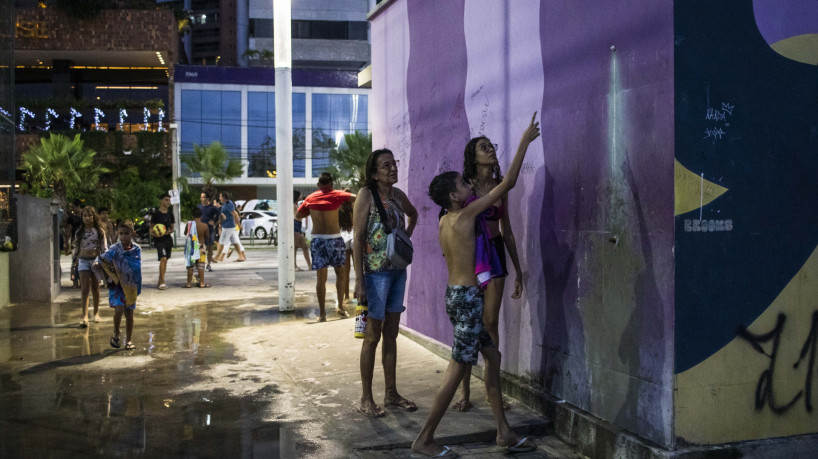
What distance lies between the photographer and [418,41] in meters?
8.02

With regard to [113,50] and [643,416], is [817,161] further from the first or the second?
[113,50]

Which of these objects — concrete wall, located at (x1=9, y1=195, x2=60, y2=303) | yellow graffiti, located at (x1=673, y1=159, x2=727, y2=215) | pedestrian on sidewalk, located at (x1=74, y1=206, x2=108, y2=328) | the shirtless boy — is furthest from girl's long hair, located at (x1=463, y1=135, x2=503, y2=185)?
concrete wall, located at (x1=9, y1=195, x2=60, y2=303)

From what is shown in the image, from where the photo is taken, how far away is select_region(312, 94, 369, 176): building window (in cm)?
5497

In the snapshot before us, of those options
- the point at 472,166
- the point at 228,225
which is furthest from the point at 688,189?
the point at 228,225

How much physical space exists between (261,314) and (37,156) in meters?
26.6

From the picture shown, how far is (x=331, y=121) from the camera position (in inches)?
2178

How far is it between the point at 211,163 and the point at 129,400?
4226 centimetres

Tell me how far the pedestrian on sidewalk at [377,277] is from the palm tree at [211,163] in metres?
42.5

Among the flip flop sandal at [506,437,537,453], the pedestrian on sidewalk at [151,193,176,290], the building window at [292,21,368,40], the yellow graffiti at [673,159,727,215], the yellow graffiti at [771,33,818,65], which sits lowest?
the flip flop sandal at [506,437,537,453]

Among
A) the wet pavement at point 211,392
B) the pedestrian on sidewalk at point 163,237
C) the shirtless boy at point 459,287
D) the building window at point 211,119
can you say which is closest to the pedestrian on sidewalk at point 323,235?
the wet pavement at point 211,392

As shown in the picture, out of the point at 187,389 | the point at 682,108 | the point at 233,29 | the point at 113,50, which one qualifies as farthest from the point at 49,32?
the point at 233,29

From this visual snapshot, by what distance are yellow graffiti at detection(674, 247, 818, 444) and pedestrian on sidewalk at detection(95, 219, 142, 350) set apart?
5.98 meters

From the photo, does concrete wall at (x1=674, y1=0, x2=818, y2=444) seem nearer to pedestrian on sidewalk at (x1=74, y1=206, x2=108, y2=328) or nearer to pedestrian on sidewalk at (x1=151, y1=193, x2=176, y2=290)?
pedestrian on sidewalk at (x1=74, y1=206, x2=108, y2=328)

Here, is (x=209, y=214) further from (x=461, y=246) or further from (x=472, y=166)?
(x=461, y=246)
